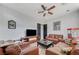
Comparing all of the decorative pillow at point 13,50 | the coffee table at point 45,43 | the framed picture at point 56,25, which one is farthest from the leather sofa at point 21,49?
the framed picture at point 56,25

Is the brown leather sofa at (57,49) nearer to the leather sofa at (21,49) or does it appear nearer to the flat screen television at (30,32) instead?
the leather sofa at (21,49)

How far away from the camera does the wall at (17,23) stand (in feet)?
7.00

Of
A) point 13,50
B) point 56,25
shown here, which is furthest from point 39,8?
point 13,50

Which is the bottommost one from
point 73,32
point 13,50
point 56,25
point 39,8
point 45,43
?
point 13,50

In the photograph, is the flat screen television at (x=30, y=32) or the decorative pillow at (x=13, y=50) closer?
the decorative pillow at (x=13, y=50)

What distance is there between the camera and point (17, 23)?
2.22 metres

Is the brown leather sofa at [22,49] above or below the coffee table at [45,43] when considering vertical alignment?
below

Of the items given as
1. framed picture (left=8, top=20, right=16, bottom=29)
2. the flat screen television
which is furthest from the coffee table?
framed picture (left=8, top=20, right=16, bottom=29)

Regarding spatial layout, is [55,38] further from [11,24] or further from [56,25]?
[11,24]

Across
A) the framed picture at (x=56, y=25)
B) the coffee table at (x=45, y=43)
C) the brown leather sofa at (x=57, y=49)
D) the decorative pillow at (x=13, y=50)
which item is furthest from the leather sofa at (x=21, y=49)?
the framed picture at (x=56, y=25)

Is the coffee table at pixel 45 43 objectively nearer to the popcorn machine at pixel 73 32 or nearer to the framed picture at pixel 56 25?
the framed picture at pixel 56 25

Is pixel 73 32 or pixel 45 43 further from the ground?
pixel 73 32

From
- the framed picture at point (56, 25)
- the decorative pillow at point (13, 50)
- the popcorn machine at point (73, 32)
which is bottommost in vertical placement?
the decorative pillow at point (13, 50)
